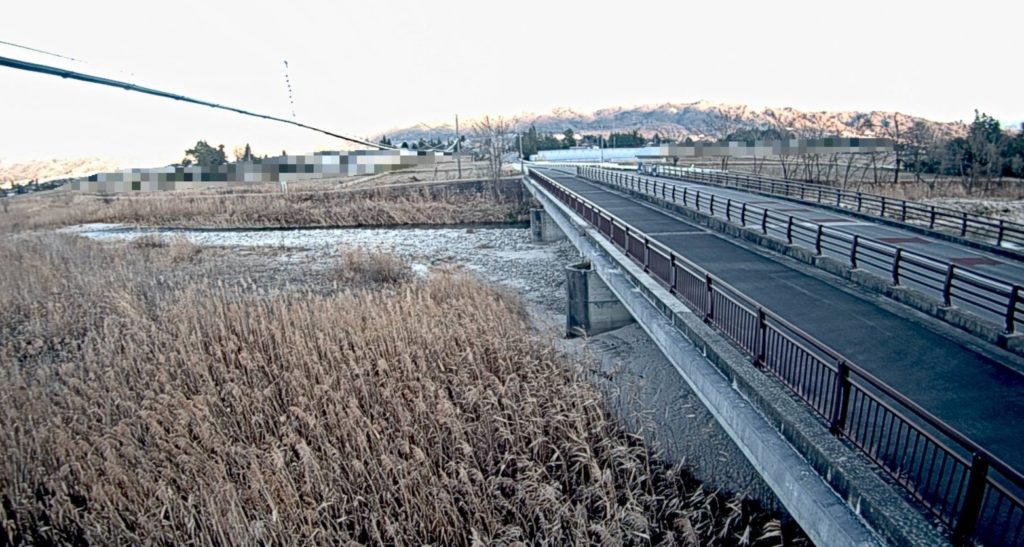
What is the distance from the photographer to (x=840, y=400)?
17.1ft

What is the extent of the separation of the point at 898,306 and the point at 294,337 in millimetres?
12262

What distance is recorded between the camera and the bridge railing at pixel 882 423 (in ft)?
12.6

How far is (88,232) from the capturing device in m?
46.5

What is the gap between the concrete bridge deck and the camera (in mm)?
5910

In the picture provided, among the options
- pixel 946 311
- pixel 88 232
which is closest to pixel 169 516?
pixel 946 311

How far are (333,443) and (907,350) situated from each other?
8840mm

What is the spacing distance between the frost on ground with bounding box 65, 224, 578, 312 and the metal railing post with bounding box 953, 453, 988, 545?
14.5m

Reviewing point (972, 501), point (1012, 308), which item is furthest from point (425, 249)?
point (972, 501)

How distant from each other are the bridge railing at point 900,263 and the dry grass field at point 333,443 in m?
4.38

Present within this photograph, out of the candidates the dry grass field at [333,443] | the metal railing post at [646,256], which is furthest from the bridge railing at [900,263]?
the dry grass field at [333,443]

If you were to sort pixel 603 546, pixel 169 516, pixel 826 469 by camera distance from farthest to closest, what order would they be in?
pixel 169 516 → pixel 603 546 → pixel 826 469

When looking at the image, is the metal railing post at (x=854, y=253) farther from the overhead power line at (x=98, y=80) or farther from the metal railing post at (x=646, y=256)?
the overhead power line at (x=98, y=80)

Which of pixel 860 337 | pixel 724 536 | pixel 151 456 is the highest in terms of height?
pixel 860 337

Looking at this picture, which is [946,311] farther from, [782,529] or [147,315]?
[147,315]
